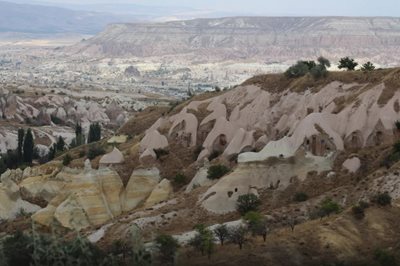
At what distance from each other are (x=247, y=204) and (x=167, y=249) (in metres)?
9.01

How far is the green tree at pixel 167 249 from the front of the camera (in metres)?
34.6

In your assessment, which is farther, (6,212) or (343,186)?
(6,212)

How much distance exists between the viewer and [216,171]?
161 feet

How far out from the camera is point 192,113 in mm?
61531

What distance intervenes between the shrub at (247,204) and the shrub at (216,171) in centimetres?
547

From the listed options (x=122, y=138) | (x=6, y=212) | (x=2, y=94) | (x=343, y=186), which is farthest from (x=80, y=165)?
(x=2, y=94)

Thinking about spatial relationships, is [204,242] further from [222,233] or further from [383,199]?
[383,199]

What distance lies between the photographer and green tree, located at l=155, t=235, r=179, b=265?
113ft

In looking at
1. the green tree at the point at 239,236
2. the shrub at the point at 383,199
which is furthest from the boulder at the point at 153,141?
the shrub at the point at 383,199

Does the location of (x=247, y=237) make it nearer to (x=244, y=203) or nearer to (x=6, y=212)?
(x=244, y=203)

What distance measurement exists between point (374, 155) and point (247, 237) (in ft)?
40.9

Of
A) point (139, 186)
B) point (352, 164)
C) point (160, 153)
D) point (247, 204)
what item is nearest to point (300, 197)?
point (247, 204)

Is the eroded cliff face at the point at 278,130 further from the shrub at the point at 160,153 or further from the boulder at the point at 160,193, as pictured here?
the boulder at the point at 160,193

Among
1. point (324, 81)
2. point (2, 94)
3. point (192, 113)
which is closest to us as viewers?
point (324, 81)
